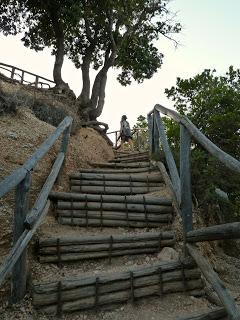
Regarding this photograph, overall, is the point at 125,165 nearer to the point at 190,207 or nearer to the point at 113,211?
the point at 113,211

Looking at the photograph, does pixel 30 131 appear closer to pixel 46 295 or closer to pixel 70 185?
pixel 70 185

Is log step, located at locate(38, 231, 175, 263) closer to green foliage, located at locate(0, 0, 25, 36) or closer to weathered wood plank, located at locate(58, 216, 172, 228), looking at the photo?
weathered wood plank, located at locate(58, 216, 172, 228)

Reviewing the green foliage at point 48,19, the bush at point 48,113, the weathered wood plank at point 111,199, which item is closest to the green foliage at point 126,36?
the green foliage at point 48,19

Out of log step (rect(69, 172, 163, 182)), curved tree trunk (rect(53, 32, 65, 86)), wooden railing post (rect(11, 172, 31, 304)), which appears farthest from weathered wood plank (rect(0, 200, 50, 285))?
curved tree trunk (rect(53, 32, 65, 86))

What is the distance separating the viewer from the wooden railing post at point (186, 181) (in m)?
3.77

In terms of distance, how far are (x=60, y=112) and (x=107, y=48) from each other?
7.25 meters

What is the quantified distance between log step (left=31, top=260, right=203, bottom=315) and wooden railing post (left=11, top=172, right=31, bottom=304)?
0.14 metres

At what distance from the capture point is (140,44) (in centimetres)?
1636

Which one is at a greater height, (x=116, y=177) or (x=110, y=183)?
(x=116, y=177)

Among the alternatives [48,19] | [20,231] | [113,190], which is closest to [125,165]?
[113,190]

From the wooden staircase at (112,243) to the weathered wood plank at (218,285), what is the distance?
16cm

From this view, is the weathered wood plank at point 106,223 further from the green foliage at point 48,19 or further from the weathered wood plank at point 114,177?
the green foliage at point 48,19

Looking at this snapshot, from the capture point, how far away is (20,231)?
3.03 m

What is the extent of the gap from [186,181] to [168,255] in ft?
3.01
